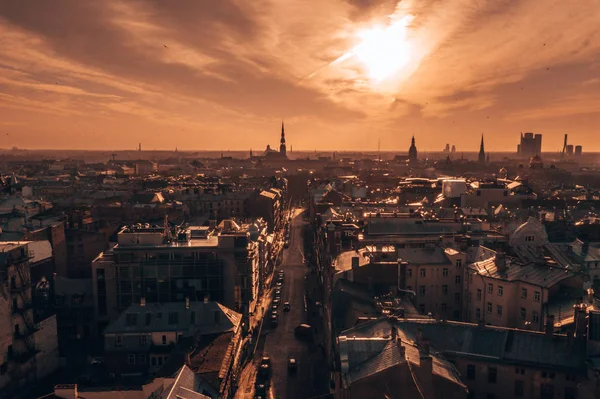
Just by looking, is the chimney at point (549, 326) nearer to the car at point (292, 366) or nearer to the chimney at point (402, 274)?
the chimney at point (402, 274)

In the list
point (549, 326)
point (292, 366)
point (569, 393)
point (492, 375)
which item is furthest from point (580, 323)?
point (292, 366)

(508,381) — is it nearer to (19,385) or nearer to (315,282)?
(19,385)

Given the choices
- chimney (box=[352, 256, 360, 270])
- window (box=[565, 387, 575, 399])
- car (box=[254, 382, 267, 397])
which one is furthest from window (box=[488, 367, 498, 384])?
car (box=[254, 382, 267, 397])

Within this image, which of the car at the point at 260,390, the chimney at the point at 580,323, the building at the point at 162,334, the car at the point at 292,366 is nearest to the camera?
the chimney at the point at 580,323

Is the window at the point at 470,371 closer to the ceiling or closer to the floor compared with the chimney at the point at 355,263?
closer to the floor

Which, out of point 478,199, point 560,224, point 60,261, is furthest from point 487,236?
point 60,261

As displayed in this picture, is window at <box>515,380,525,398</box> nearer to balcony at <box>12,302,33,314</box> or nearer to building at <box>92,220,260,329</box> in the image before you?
building at <box>92,220,260,329</box>

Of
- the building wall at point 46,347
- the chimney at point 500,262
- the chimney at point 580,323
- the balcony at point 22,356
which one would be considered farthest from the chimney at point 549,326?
the building wall at point 46,347
